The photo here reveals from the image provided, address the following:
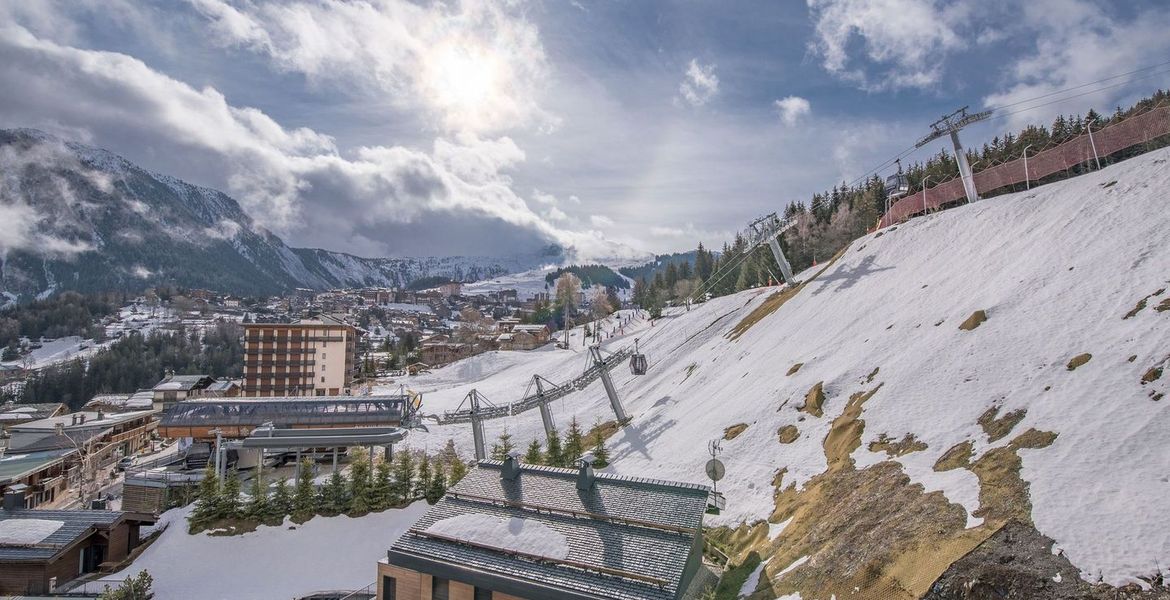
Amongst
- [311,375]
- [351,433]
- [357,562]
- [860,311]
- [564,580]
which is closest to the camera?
[564,580]

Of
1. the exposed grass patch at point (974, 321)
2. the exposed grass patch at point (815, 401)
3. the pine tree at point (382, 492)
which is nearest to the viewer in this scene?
the exposed grass patch at point (974, 321)

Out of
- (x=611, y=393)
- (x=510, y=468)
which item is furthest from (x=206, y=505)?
(x=611, y=393)

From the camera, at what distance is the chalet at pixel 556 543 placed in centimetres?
1983

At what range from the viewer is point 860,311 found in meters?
43.3

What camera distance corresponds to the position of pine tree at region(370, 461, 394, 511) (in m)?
35.5

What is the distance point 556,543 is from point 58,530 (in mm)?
29729

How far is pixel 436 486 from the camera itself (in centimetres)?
3681

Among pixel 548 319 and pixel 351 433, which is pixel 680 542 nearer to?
pixel 351 433

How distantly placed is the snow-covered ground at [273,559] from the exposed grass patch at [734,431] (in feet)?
65.0

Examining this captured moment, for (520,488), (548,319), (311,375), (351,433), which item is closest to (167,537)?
(351,433)

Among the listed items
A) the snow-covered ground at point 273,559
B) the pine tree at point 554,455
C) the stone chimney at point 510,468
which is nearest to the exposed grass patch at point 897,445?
the stone chimney at point 510,468

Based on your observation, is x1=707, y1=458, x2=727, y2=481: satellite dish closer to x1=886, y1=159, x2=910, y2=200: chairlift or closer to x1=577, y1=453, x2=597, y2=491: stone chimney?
x1=577, y1=453, x2=597, y2=491: stone chimney

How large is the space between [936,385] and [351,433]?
36.7 m

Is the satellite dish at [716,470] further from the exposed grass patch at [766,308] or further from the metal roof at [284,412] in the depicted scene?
the metal roof at [284,412]
